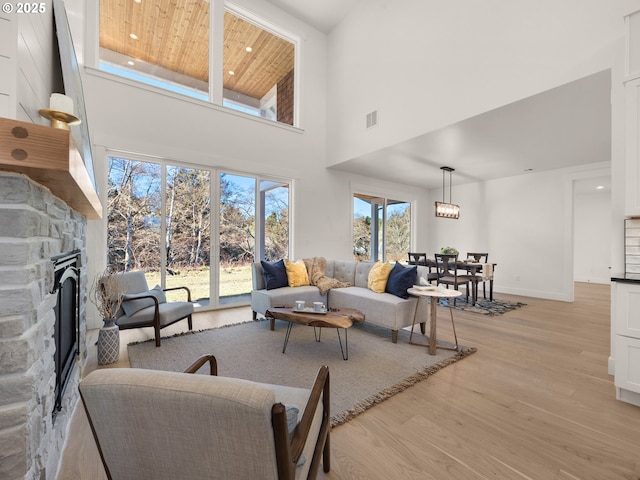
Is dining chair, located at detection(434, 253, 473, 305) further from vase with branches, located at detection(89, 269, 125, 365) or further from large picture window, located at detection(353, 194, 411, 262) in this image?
vase with branches, located at detection(89, 269, 125, 365)

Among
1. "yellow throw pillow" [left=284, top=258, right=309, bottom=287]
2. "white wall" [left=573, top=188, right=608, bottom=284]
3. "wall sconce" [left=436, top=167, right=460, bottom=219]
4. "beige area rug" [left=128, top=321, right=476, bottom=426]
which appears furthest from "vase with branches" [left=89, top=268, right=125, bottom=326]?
"white wall" [left=573, top=188, right=608, bottom=284]

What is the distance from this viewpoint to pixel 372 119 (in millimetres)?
5023

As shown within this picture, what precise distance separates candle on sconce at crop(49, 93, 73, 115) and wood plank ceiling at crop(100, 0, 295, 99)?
369cm

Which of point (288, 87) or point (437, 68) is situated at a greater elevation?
point (288, 87)

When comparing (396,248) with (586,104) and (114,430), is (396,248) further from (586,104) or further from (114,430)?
(114,430)

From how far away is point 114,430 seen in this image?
0.80 meters

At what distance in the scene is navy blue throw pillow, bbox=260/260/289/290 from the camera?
13.5 ft

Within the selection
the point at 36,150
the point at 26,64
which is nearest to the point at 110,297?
the point at 26,64

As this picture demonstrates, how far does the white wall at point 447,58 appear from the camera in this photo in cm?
280

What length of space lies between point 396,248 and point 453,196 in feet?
6.85

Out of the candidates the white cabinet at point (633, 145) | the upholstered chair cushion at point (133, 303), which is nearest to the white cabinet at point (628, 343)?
the white cabinet at point (633, 145)

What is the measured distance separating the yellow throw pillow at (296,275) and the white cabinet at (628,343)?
3366 mm

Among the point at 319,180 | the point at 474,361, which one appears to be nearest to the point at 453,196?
the point at 319,180

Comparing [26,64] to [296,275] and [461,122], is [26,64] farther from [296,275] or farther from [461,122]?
[461,122]
